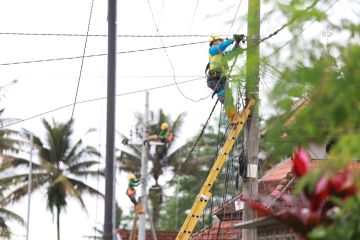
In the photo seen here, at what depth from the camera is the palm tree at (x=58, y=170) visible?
48438 mm

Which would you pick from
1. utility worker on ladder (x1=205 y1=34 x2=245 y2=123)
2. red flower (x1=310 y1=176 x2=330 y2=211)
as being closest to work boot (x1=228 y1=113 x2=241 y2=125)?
utility worker on ladder (x1=205 y1=34 x2=245 y2=123)

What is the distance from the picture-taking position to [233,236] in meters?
18.5

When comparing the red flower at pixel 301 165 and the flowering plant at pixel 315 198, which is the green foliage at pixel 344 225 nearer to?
the flowering plant at pixel 315 198

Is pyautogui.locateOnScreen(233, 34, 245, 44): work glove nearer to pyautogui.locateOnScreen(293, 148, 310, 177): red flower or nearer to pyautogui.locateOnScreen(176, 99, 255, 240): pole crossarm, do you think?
pyautogui.locateOnScreen(176, 99, 255, 240): pole crossarm

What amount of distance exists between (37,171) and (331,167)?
45175 millimetres

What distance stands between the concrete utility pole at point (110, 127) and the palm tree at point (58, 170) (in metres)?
35.3

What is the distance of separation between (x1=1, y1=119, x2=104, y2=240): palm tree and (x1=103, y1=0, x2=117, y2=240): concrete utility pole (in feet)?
116

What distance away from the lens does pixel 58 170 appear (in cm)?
5031

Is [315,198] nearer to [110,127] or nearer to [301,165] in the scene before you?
[301,165]

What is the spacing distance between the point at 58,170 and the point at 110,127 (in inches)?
1525

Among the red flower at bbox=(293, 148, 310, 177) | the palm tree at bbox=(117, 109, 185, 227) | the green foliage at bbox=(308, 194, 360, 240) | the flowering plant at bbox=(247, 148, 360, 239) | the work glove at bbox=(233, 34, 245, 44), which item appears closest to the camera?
the green foliage at bbox=(308, 194, 360, 240)

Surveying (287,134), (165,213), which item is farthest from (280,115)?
(165,213)

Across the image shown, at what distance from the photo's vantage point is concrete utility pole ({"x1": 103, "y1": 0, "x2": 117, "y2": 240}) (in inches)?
462

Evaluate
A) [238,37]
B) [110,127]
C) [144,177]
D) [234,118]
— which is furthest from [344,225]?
[144,177]
